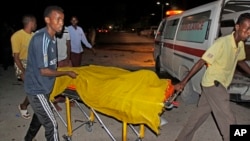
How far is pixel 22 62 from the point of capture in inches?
224

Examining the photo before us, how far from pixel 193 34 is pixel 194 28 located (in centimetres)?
16

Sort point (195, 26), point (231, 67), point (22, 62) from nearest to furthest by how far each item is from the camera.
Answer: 1. point (231, 67)
2. point (22, 62)
3. point (195, 26)

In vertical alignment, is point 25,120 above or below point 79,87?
below

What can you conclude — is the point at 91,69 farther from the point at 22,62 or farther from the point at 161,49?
the point at 161,49

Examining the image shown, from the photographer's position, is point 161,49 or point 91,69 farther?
point 161,49

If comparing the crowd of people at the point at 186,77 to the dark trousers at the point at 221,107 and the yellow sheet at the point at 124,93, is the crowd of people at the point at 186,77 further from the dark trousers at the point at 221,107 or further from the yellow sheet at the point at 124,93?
the yellow sheet at the point at 124,93

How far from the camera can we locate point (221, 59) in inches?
153

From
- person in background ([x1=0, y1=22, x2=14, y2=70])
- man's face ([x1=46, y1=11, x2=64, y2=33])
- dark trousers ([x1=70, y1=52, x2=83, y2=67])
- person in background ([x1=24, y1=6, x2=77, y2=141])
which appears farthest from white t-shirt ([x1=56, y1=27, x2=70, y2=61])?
person in background ([x1=0, y1=22, x2=14, y2=70])

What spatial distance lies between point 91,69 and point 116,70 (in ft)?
1.19

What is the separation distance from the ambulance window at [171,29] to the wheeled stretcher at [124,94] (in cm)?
470

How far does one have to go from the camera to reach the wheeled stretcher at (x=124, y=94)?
3.47 metres

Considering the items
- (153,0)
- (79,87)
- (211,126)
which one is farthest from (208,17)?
(153,0)

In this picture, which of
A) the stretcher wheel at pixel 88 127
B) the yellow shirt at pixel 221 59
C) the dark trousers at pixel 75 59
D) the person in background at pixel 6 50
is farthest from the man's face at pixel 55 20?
the person in background at pixel 6 50

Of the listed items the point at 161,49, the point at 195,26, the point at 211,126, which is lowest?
the point at 211,126
